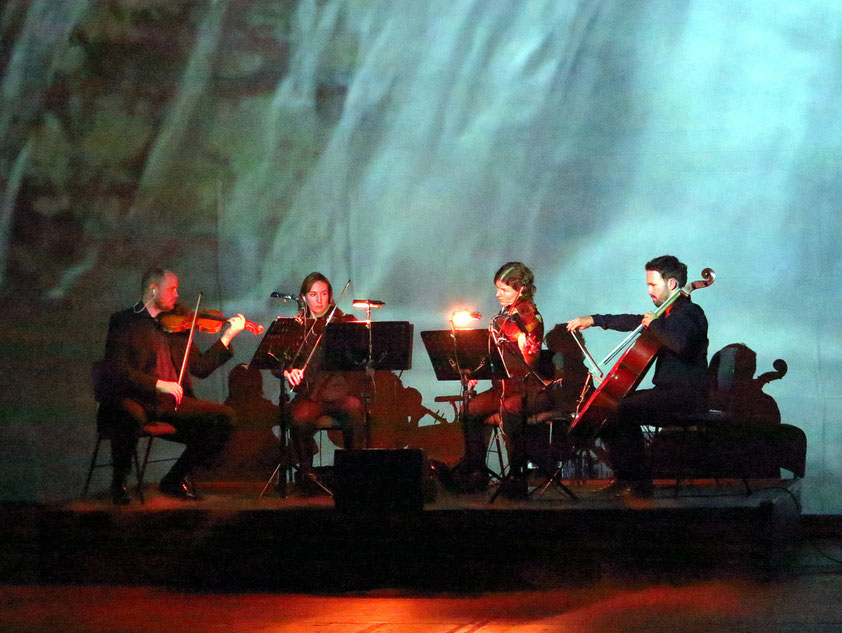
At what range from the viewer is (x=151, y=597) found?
3500 mm

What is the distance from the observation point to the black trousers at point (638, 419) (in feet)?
12.9

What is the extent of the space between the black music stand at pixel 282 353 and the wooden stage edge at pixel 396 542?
41 centimetres

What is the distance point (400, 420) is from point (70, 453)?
1884 mm

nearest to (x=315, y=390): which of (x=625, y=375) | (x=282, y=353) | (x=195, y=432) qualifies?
(x=282, y=353)

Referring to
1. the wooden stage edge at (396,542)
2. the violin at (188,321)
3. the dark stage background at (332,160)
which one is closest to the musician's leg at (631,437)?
the wooden stage edge at (396,542)

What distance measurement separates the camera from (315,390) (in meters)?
4.54

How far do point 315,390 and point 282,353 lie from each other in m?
0.33

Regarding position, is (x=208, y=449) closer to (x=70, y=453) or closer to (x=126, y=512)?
(x=126, y=512)

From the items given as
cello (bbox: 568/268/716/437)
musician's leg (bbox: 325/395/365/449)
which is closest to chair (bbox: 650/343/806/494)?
cello (bbox: 568/268/716/437)

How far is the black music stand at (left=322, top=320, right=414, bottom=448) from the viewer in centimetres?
417

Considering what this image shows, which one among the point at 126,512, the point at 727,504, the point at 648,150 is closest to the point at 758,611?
the point at 727,504

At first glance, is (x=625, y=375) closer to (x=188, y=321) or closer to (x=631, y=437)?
(x=631, y=437)

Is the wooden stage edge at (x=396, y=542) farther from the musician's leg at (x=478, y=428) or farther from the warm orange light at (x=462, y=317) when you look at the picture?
the warm orange light at (x=462, y=317)

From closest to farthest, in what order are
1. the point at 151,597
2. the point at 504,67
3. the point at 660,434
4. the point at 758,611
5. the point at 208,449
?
1. the point at 758,611
2. the point at 151,597
3. the point at 208,449
4. the point at 660,434
5. the point at 504,67
